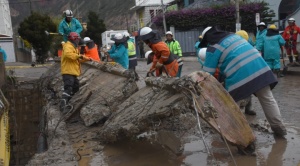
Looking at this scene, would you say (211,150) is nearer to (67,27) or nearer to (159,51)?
(159,51)

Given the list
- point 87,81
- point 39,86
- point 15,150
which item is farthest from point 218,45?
point 39,86

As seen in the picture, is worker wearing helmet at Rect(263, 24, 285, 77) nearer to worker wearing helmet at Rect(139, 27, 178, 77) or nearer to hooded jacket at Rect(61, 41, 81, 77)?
worker wearing helmet at Rect(139, 27, 178, 77)

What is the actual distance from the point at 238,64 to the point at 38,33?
31.6 meters

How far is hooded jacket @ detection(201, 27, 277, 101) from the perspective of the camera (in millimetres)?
4262

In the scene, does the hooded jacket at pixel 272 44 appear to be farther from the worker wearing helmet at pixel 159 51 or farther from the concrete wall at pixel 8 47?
the concrete wall at pixel 8 47

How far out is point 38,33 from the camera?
3372 centimetres

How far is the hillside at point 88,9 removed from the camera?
95625 millimetres

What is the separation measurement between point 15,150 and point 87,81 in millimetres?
2862

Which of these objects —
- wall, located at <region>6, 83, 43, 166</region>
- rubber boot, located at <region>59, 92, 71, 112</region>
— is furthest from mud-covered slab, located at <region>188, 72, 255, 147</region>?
wall, located at <region>6, 83, 43, 166</region>

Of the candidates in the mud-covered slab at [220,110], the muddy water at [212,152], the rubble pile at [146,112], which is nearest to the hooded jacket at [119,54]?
the rubble pile at [146,112]

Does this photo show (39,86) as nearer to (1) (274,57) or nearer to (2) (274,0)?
(1) (274,57)

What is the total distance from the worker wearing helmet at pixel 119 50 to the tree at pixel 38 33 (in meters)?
26.1

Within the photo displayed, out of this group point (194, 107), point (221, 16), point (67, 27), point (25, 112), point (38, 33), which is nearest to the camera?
point (194, 107)

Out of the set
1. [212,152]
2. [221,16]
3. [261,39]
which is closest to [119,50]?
[261,39]
